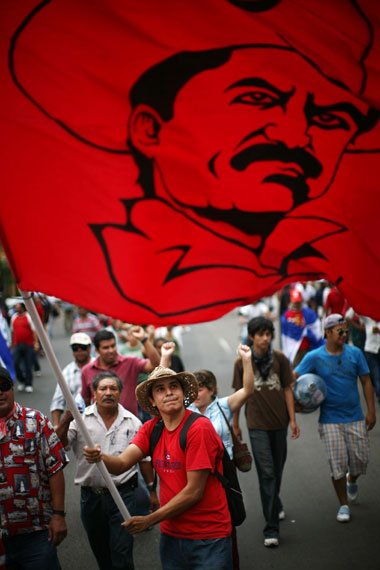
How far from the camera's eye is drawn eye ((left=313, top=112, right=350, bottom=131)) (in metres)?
3.52

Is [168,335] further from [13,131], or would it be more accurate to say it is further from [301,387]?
[13,131]

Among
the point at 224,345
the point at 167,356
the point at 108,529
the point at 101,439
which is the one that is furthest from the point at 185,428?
the point at 224,345

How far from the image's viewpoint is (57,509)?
448cm

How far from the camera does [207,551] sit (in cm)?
404

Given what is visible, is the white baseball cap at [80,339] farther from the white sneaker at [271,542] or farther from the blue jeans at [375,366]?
the blue jeans at [375,366]

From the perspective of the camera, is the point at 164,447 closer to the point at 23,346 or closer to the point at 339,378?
the point at 339,378

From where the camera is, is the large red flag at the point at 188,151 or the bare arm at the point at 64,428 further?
the bare arm at the point at 64,428

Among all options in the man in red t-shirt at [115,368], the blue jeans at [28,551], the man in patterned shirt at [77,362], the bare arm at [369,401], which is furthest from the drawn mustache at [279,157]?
the man in patterned shirt at [77,362]

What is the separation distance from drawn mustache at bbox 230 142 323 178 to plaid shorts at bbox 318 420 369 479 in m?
3.85

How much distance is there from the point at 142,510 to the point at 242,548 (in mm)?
1090

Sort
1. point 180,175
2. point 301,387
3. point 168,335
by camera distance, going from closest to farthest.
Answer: point 180,175 < point 301,387 < point 168,335

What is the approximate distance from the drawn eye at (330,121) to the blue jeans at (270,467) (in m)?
3.69

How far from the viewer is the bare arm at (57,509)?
442cm

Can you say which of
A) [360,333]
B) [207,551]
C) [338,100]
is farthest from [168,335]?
[338,100]
